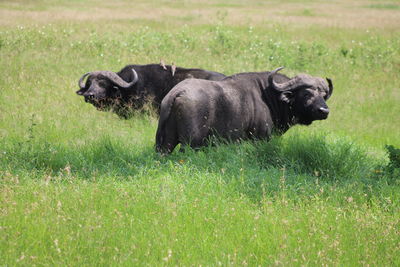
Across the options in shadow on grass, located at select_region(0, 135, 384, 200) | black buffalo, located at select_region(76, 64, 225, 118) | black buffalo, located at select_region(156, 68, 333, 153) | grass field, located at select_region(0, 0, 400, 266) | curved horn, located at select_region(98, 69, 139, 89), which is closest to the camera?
grass field, located at select_region(0, 0, 400, 266)

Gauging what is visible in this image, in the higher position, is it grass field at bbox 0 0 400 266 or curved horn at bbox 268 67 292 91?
curved horn at bbox 268 67 292 91

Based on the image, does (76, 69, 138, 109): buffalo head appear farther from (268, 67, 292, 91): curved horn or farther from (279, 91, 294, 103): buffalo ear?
(279, 91, 294, 103): buffalo ear

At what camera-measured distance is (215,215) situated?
534cm

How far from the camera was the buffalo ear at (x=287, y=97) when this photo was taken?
897 cm

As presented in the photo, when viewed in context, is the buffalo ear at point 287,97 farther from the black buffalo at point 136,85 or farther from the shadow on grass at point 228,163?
the black buffalo at point 136,85

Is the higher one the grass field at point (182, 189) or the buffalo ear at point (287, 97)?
the buffalo ear at point (287, 97)

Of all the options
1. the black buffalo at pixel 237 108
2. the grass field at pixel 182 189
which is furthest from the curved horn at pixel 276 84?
the grass field at pixel 182 189

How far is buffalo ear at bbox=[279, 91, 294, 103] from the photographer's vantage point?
8969mm

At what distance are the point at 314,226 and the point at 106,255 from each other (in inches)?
76.1

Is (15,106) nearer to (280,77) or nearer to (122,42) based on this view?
(280,77)

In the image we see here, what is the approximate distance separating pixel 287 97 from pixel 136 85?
421 centimetres

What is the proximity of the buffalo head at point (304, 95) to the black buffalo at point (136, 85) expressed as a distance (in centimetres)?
280

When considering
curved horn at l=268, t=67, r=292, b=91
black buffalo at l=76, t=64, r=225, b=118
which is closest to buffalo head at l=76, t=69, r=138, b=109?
black buffalo at l=76, t=64, r=225, b=118

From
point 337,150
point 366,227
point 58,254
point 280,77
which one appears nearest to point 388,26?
point 280,77
